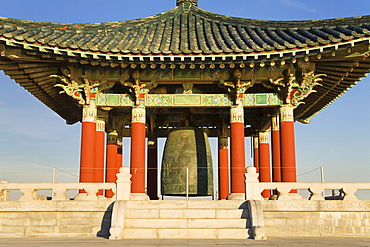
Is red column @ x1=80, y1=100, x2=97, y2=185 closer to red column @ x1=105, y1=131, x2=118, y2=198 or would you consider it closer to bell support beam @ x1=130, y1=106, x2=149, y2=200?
bell support beam @ x1=130, y1=106, x2=149, y2=200

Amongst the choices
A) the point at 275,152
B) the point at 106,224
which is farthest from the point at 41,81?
the point at 275,152

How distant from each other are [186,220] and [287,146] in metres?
5.81

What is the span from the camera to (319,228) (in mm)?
12555

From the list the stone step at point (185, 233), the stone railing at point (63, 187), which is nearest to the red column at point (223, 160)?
the stone railing at point (63, 187)

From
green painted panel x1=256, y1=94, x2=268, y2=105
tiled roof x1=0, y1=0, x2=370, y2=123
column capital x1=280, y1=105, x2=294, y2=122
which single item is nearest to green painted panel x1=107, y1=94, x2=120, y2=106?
tiled roof x1=0, y1=0, x2=370, y2=123

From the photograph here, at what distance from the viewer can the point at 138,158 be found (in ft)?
52.7

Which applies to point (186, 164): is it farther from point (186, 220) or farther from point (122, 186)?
point (186, 220)

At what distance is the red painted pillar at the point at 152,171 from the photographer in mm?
22078

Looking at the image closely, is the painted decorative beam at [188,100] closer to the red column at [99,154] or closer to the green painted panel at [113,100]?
the green painted panel at [113,100]

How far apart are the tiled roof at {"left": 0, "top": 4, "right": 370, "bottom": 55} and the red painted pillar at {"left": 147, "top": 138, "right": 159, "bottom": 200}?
6481 mm

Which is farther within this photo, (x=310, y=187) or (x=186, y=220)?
(x=310, y=187)

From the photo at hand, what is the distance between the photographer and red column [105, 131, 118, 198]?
2117cm

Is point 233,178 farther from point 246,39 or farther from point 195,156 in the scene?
point 246,39

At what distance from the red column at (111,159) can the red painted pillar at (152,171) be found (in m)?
1.79
